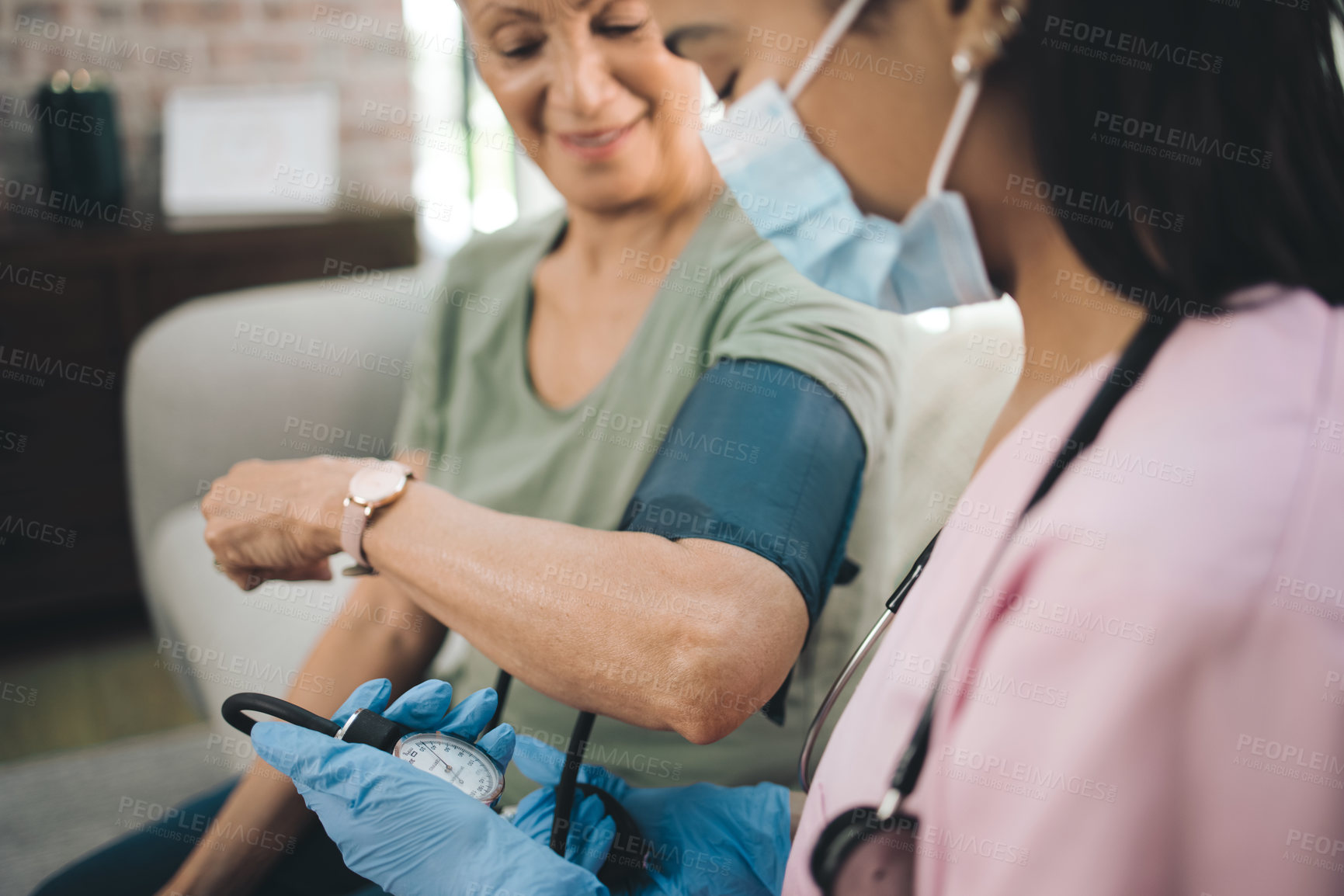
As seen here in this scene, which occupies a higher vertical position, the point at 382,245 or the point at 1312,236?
the point at 1312,236

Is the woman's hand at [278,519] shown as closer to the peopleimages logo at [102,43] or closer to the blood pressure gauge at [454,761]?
the blood pressure gauge at [454,761]

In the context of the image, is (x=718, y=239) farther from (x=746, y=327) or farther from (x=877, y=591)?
(x=877, y=591)

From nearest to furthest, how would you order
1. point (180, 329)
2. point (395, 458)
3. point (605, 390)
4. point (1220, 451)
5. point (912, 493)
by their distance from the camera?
point (1220, 451) < point (912, 493) < point (605, 390) < point (395, 458) < point (180, 329)

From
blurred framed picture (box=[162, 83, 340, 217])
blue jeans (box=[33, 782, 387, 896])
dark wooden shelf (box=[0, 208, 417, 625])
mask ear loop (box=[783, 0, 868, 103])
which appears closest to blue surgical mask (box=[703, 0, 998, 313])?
mask ear loop (box=[783, 0, 868, 103])

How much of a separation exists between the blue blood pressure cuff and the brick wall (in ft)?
5.71

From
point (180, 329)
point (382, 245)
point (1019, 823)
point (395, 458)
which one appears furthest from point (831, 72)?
point (382, 245)

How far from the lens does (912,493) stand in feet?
1.81

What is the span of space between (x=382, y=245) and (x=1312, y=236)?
1.68 metres

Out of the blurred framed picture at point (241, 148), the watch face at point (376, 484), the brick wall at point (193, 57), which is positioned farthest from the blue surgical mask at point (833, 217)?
the brick wall at point (193, 57)

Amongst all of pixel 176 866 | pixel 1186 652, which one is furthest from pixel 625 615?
pixel 176 866

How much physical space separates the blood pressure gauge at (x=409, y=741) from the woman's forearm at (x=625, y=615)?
0.18ft

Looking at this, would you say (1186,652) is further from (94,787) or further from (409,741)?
(94,787)

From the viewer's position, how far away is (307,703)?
68 centimetres

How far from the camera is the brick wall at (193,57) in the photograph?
181cm
